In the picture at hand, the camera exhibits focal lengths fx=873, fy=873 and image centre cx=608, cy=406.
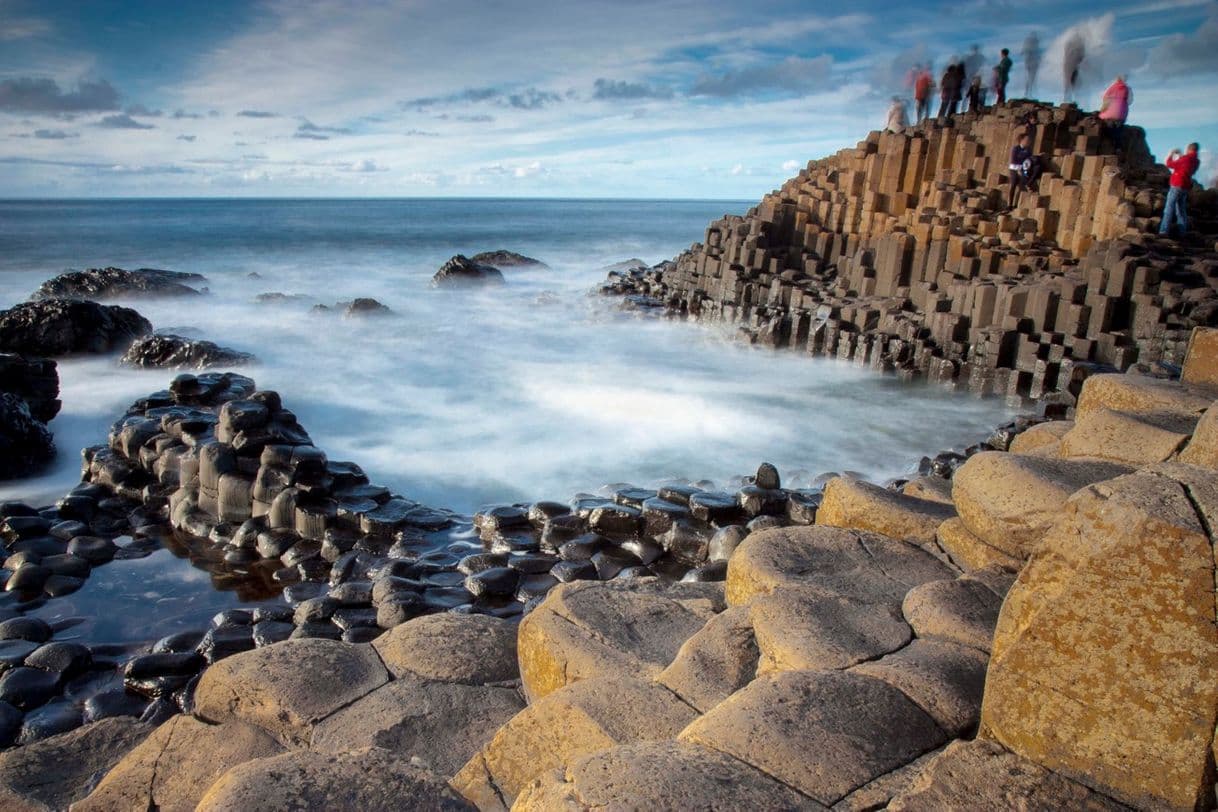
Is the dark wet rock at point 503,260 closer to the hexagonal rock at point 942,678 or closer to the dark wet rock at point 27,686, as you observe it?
the dark wet rock at point 27,686

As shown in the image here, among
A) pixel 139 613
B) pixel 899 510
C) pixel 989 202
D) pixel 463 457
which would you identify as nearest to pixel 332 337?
pixel 463 457

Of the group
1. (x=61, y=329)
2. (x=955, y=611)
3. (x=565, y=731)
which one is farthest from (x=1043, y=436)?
(x=61, y=329)

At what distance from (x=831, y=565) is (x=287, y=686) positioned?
7.64 ft

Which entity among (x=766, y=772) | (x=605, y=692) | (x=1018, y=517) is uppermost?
(x=1018, y=517)

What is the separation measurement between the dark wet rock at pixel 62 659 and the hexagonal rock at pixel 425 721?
2.31 metres

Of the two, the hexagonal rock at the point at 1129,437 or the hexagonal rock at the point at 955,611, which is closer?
the hexagonal rock at the point at 955,611

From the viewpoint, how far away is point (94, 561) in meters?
6.33

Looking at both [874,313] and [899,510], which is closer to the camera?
[899,510]

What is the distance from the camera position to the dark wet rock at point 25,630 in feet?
16.8

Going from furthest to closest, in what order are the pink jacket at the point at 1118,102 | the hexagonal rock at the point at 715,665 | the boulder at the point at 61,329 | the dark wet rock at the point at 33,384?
1. the pink jacket at the point at 1118,102
2. the boulder at the point at 61,329
3. the dark wet rock at the point at 33,384
4. the hexagonal rock at the point at 715,665

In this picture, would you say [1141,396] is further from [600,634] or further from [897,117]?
[897,117]

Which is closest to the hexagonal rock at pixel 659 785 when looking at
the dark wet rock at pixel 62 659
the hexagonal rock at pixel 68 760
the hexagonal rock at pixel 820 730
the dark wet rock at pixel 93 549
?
the hexagonal rock at pixel 820 730

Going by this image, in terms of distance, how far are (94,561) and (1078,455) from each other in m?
6.40

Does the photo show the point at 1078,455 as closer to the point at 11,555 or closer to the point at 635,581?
the point at 635,581
